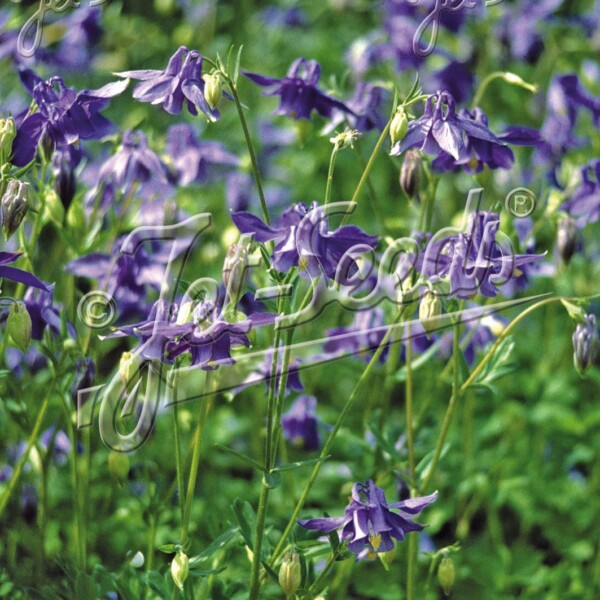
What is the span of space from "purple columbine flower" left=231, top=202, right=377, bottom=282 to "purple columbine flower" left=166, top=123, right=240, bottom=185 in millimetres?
1150

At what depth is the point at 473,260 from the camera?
235 centimetres

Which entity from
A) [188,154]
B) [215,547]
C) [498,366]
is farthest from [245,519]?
[188,154]

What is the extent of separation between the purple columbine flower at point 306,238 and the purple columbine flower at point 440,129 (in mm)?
281

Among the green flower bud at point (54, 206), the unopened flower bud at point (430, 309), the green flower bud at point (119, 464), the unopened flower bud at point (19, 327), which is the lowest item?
the green flower bud at point (119, 464)

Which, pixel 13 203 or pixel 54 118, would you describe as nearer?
pixel 13 203

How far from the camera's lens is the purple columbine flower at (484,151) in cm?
268

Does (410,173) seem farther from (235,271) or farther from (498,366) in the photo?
(235,271)

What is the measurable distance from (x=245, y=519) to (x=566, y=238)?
1422 mm

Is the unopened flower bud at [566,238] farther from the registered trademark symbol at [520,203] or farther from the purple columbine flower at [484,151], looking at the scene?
the purple columbine flower at [484,151]

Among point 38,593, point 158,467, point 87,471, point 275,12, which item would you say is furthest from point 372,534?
point 275,12

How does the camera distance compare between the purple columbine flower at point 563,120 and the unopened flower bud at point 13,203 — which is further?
the purple columbine flower at point 563,120

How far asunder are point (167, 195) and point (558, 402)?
5.61ft

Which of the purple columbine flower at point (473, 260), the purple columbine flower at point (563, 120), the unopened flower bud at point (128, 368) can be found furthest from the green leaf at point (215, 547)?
the purple columbine flower at point (563, 120)

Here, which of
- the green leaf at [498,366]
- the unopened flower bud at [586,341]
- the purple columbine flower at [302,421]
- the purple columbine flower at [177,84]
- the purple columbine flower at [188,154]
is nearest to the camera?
the purple columbine flower at [177,84]
